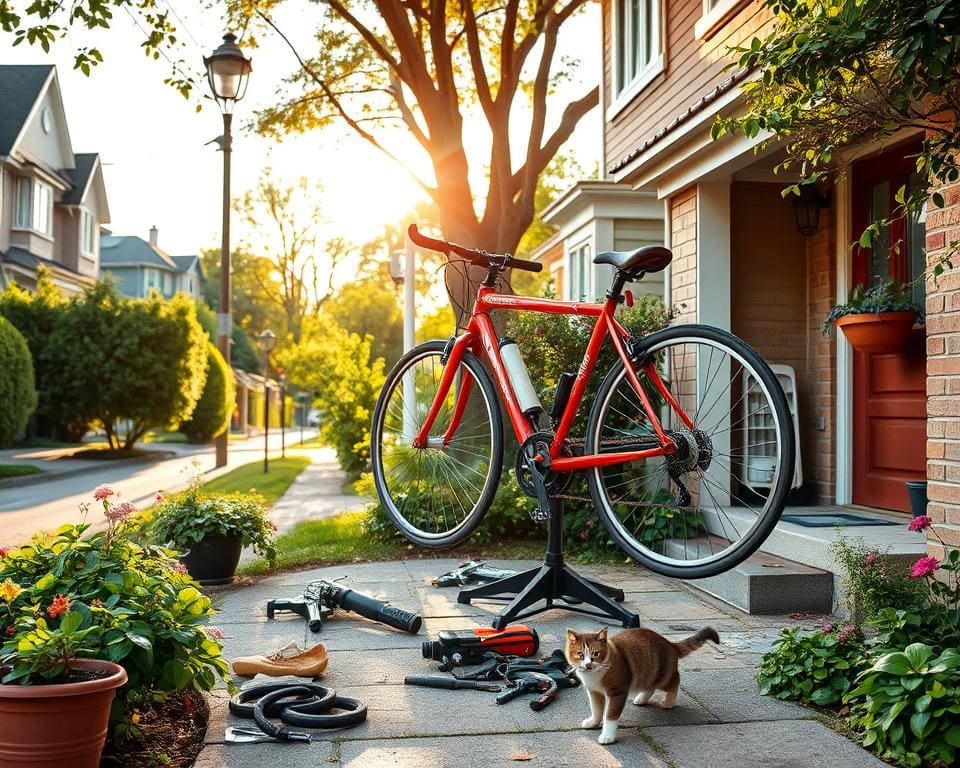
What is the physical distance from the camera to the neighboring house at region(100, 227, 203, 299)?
162 ft

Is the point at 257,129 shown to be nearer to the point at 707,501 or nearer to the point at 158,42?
the point at 158,42

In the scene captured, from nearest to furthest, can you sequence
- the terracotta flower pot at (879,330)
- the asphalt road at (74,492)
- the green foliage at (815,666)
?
the green foliage at (815,666) < the terracotta flower pot at (879,330) < the asphalt road at (74,492)

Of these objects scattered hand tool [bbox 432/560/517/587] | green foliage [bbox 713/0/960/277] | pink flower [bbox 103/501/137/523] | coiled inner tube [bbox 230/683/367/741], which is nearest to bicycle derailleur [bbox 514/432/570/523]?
coiled inner tube [bbox 230/683/367/741]

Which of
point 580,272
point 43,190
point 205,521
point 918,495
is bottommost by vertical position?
point 205,521

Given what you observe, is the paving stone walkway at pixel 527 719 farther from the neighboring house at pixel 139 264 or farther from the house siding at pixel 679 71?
the neighboring house at pixel 139 264

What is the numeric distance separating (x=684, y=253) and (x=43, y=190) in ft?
89.6

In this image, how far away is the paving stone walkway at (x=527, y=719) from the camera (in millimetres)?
3107

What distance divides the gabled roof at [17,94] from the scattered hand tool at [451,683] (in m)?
27.0

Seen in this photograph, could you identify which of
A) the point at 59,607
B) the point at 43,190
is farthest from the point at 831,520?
the point at 43,190

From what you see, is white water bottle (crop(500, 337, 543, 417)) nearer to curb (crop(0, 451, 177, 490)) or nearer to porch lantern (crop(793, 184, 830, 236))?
porch lantern (crop(793, 184, 830, 236))

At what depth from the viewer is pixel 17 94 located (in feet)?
94.0

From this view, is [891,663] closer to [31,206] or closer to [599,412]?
[599,412]

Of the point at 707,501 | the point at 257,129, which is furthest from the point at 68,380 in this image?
the point at 707,501

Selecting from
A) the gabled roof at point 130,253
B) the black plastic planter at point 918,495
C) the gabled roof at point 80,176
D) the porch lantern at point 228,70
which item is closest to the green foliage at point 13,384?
the porch lantern at point 228,70
